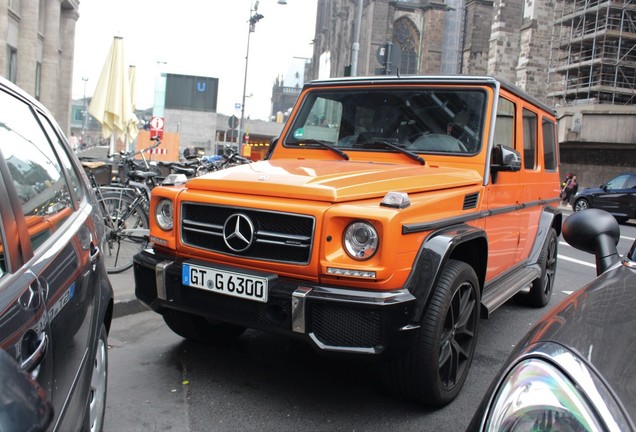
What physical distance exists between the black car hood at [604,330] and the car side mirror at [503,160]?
2.09 meters

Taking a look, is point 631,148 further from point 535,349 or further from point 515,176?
point 535,349

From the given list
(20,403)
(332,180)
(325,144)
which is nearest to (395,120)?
(325,144)

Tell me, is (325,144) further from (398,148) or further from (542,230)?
(542,230)

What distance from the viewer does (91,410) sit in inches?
95.6

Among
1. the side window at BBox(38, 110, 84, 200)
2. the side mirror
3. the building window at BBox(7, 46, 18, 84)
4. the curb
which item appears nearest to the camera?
the side mirror

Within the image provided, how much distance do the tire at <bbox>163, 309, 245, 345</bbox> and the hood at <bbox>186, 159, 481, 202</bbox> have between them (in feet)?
3.17

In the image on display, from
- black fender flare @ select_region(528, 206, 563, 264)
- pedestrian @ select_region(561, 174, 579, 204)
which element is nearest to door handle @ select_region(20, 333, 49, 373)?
black fender flare @ select_region(528, 206, 563, 264)

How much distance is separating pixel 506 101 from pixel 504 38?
145ft

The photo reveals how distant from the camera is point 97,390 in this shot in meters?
2.56

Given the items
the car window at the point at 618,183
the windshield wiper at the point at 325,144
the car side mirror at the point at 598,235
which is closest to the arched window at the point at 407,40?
the car window at the point at 618,183

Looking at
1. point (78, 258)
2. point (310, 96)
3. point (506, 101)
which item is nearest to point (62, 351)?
point (78, 258)

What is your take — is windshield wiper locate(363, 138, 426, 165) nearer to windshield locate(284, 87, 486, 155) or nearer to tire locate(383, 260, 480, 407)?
windshield locate(284, 87, 486, 155)

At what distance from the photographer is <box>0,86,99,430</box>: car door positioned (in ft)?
5.80

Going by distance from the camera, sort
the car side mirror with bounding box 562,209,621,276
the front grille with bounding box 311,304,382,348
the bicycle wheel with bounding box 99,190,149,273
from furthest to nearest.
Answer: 1. the bicycle wheel with bounding box 99,190,149,273
2. the front grille with bounding box 311,304,382,348
3. the car side mirror with bounding box 562,209,621,276
